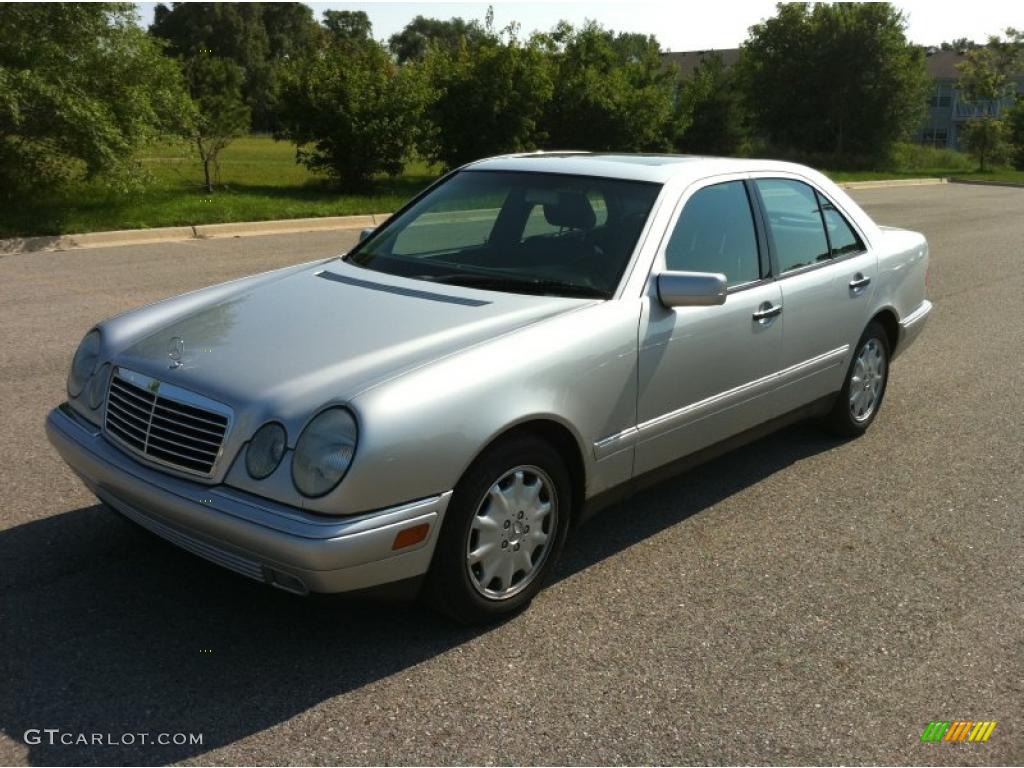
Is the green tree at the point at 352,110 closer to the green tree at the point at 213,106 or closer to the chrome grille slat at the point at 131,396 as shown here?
the green tree at the point at 213,106

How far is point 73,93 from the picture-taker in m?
13.6

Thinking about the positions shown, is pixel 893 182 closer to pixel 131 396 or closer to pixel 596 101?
pixel 596 101

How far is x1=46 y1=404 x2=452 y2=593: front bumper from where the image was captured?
122 inches

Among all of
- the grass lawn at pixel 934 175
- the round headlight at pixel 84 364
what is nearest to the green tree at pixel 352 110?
the round headlight at pixel 84 364

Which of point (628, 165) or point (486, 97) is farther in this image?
point (486, 97)

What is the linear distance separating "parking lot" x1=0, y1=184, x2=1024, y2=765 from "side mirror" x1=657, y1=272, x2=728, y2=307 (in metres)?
1.09

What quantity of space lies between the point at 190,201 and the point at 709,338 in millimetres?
13260

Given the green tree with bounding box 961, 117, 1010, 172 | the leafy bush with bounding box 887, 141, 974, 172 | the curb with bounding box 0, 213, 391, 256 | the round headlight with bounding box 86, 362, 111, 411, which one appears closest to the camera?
the round headlight with bounding box 86, 362, 111, 411

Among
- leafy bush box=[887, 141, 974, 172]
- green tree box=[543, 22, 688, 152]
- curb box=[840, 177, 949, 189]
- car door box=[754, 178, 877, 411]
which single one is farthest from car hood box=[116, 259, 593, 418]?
leafy bush box=[887, 141, 974, 172]

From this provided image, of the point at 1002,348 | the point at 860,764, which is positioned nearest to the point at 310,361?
the point at 860,764

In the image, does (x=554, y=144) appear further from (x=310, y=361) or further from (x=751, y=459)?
(x=310, y=361)

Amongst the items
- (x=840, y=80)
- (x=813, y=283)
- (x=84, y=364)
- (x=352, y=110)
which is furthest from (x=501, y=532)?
(x=840, y=80)

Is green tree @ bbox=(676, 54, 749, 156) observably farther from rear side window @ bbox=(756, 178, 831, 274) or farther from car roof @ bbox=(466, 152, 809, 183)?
car roof @ bbox=(466, 152, 809, 183)

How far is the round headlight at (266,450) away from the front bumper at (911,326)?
4093mm
